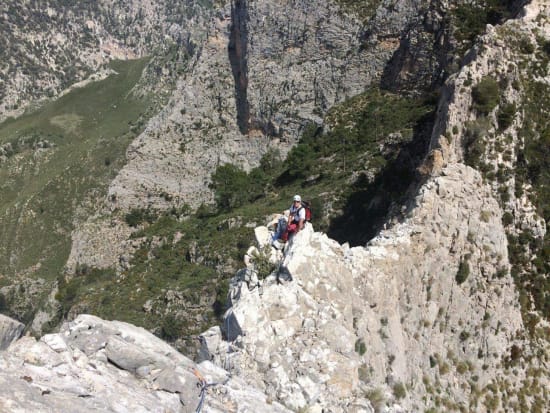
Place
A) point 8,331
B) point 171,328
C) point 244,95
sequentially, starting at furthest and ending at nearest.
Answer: point 244,95
point 171,328
point 8,331

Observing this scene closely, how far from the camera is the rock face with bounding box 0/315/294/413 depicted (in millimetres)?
8656

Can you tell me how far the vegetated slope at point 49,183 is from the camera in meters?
91.8

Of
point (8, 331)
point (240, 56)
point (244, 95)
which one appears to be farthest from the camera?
point (240, 56)

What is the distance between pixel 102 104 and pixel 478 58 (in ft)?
570

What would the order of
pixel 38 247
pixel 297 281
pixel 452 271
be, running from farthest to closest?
pixel 38 247
pixel 452 271
pixel 297 281

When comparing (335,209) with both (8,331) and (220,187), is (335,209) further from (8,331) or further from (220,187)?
(8,331)

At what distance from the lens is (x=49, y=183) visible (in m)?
112

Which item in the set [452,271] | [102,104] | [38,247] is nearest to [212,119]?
[38,247]

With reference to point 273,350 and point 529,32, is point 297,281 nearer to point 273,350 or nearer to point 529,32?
point 273,350

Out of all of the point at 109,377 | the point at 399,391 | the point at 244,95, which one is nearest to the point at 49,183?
the point at 244,95

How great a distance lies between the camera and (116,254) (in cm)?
7044

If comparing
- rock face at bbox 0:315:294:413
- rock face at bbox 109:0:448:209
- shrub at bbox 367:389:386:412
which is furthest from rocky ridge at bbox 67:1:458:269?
rock face at bbox 0:315:294:413

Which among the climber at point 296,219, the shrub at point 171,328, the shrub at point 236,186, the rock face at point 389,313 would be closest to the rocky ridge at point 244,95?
the shrub at point 236,186

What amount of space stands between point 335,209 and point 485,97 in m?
22.5
